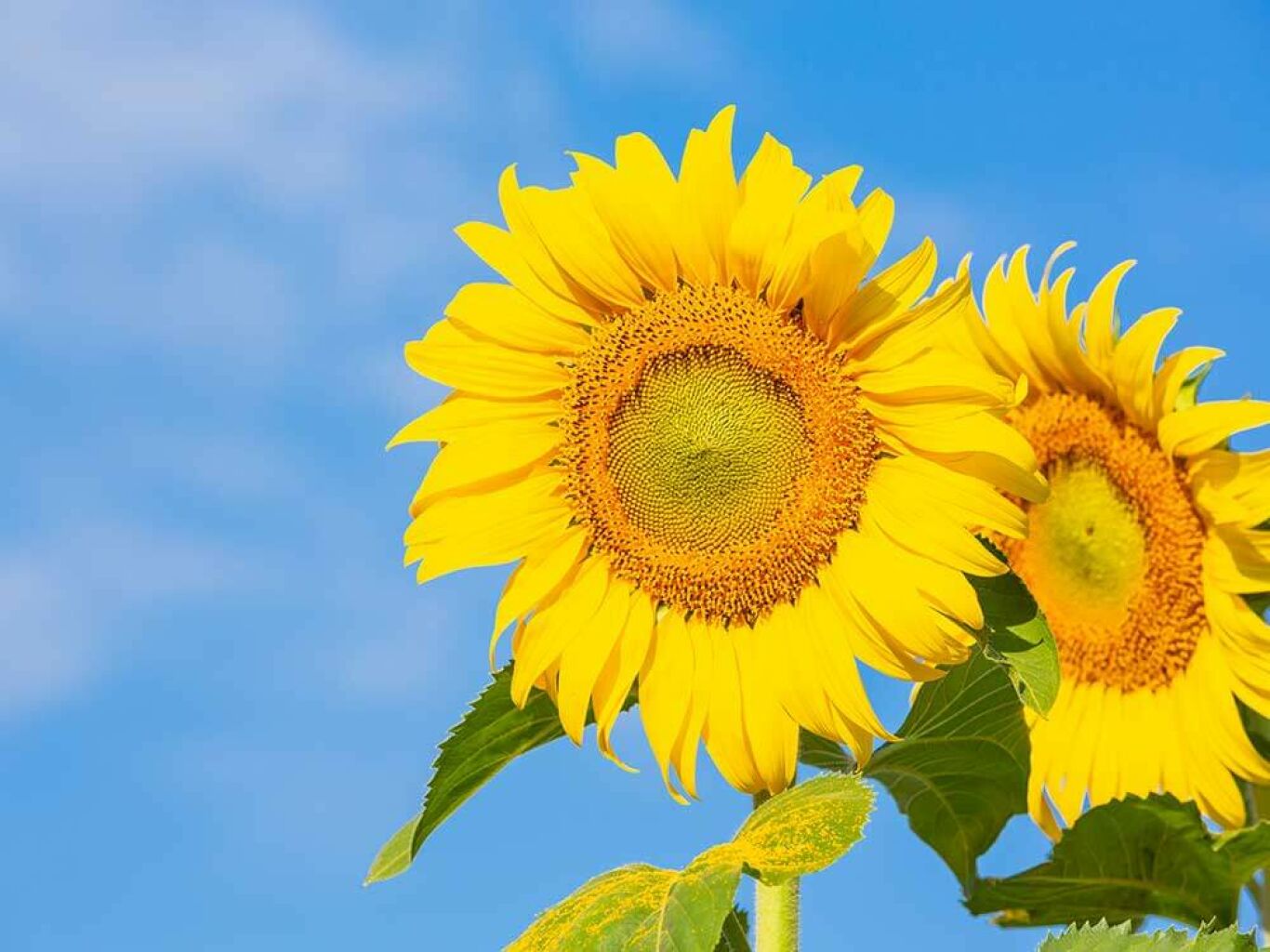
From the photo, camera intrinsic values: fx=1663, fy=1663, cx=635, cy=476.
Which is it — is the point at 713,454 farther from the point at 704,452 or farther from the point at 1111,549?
the point at 1111,549

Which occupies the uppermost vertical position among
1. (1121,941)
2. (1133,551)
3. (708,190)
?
(708,190)

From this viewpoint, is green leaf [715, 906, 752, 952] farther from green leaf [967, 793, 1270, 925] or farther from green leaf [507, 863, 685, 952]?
green leaf [967, 793, 1270, 925]

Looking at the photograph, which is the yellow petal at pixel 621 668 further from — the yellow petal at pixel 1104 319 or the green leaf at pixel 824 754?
the yellow petal at pixel 1104 319

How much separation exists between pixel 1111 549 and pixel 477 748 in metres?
2.04

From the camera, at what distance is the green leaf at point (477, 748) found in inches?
128

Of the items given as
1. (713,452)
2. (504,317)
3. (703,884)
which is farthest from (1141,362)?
(703,884)

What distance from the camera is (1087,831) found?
3.92 metres

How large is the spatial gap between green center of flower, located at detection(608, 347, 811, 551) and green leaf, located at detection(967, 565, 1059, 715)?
475 mm

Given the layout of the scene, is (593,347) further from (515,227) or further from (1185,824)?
(1185,824)

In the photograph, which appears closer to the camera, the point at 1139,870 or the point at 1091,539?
the point at 1139,870

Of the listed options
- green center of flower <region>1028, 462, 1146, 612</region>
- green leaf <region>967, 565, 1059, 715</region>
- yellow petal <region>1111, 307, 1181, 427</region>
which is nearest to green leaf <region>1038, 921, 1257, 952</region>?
green leaf <region>967, 565, 1059, 715</region>

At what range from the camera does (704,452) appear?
3.53m

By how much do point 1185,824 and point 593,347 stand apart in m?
1.81

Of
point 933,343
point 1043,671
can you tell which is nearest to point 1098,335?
point 933,343
